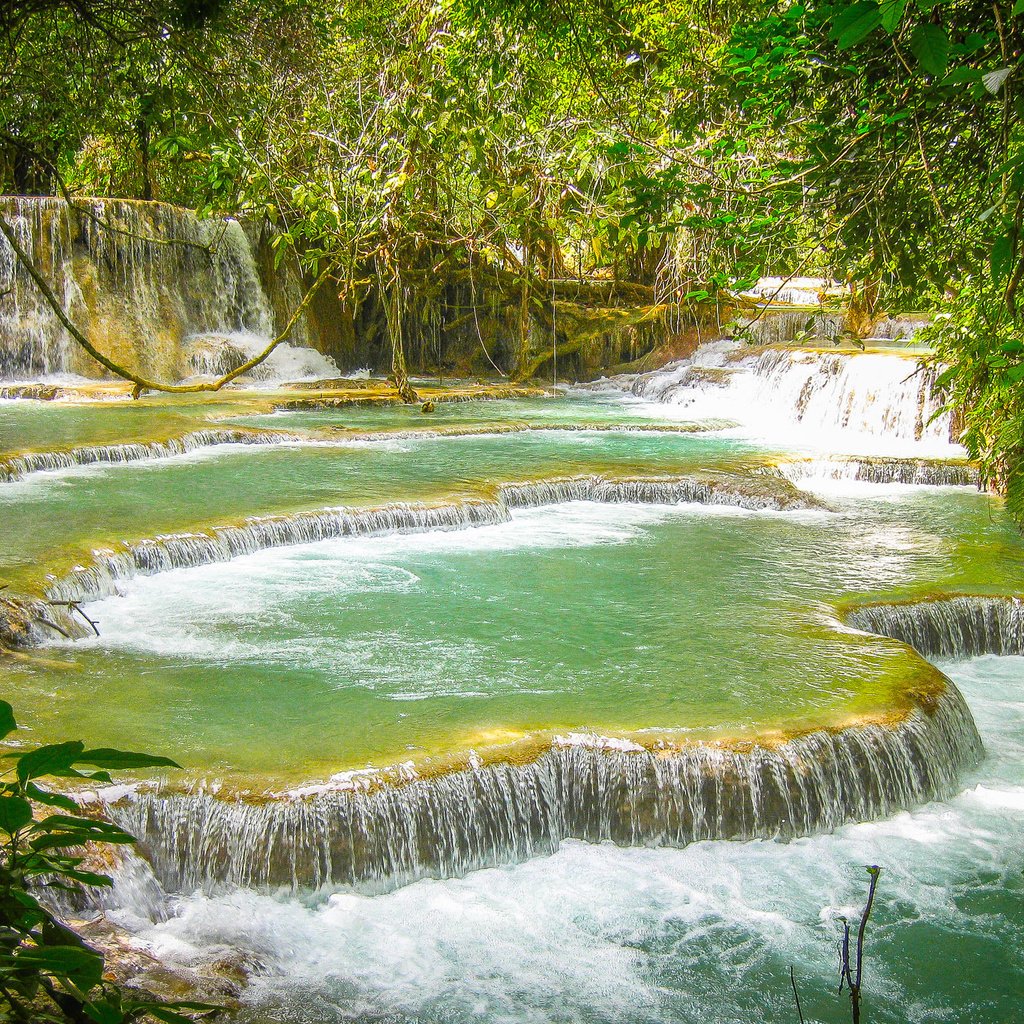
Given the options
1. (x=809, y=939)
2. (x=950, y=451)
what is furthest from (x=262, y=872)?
(x=950, y=451)

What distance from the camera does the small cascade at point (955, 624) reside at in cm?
661

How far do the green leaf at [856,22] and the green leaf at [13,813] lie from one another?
1.63 m

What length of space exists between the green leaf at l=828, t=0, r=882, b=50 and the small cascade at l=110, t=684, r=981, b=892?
3481mm

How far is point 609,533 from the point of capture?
28.7 feet

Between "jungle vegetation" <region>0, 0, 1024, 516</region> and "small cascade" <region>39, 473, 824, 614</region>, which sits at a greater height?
"jungle vegetation" <region>0, 0, 1024, 516</region>

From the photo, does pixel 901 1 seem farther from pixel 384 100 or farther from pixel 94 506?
pixel 94 506

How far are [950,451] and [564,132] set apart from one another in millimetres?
6700

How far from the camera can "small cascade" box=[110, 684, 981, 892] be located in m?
4.24

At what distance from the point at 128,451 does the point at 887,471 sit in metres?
7.87

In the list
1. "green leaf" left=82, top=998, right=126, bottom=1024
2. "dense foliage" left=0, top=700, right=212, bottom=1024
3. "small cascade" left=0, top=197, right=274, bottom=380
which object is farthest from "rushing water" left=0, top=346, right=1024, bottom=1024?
"small cascade" left=0, top=197, right=274, bottom=380

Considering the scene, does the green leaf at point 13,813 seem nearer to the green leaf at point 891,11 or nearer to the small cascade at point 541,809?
the green leaf at point 891,11

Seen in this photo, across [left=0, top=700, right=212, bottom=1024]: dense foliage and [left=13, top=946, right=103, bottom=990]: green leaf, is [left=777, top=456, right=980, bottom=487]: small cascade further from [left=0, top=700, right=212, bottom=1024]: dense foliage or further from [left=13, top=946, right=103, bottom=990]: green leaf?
[left=13, top=946, right=103, bottom=990]: green leaf

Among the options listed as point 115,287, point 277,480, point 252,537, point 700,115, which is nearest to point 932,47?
point 700,115

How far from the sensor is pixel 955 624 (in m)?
6.75
